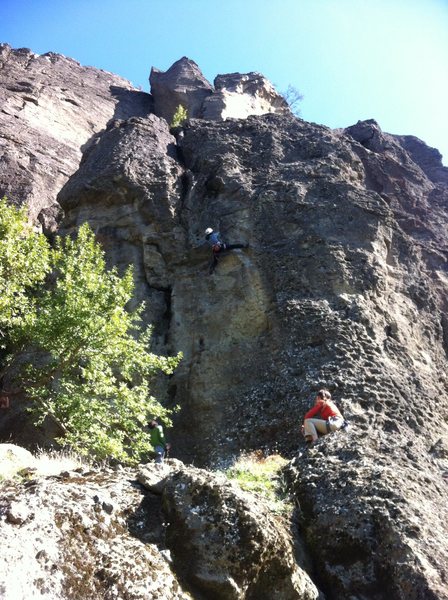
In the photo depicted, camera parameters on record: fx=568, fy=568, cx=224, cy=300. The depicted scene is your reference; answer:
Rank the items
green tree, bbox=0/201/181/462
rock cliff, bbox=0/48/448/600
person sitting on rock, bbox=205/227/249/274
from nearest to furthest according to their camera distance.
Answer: rock cliff, bbox=0/48/448/600 < green tree, bbox=0/201/181/462 < person sitting on rock, bbox=205/227/249/274

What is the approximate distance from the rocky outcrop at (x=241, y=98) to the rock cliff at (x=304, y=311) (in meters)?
11.1

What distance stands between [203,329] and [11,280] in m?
6.13

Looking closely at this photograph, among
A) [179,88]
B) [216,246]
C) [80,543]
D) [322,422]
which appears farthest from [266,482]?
[179,88]

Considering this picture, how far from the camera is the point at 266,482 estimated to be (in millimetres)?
9141

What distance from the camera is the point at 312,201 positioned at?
1973cm

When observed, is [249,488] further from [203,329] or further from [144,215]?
[144,215]

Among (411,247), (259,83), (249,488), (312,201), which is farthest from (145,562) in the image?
(259,83)

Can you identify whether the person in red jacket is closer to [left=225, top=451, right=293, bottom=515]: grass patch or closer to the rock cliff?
the rock cliff

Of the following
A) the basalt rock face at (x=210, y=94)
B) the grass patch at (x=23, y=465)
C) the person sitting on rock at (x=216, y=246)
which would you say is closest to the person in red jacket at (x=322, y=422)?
the grass patch at (x=23, y=465)

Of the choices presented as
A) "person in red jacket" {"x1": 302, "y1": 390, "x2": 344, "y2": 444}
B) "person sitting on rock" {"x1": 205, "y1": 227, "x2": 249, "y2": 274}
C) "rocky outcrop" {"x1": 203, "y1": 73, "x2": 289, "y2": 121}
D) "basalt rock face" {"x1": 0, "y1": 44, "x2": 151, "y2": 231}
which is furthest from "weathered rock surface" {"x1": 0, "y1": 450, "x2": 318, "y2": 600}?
"rocky outcrop" {"x1": 203, "y1": 73, "x2": 289, "y2": 121}

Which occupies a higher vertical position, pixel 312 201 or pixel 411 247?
pixel 312 201

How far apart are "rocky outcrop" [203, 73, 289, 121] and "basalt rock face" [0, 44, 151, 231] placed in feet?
23.8

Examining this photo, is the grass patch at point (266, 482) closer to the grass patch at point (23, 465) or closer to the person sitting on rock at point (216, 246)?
the grass patch at point (23, 465)

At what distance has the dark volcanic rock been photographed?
133 feet
